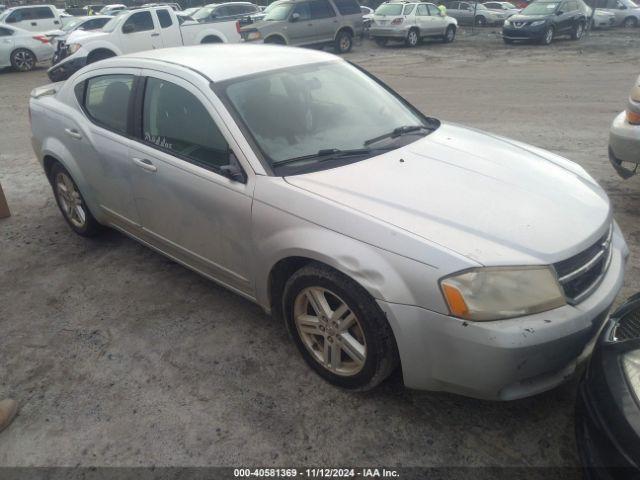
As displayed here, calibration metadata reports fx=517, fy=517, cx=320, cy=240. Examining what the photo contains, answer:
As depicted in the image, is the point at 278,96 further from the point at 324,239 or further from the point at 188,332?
the point at 188,332

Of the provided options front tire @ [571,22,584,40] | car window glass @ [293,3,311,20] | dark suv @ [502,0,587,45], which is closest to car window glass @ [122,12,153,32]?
car window glass @ [293,3,311,20]

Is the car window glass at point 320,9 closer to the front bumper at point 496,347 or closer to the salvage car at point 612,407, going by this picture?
the front bumper at point 496,347

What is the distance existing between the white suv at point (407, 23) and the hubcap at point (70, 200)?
16.6 meters

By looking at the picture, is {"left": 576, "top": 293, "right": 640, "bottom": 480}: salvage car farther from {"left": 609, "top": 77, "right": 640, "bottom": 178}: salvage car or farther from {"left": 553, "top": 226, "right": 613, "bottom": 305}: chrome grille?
{"left": 609, "top": 77, "right": 640, "bottom": 178}: salvage car

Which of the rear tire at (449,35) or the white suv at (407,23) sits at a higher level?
the white suv at (407,23)

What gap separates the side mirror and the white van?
21.2 metres

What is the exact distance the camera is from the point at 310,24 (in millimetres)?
16875

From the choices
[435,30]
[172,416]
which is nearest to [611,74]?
[435,30]

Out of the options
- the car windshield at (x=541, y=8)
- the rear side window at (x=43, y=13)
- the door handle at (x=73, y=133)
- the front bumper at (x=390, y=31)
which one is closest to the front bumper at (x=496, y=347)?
the door handle at (x=73, y=133)

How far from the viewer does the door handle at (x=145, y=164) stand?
11.0ft

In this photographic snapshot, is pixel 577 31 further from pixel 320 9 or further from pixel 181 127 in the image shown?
pixel 181 127

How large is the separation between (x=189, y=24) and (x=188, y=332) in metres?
14.4

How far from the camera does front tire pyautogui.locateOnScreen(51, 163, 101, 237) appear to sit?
172 inches

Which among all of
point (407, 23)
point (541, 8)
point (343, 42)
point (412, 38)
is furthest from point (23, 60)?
point (541, 8)
